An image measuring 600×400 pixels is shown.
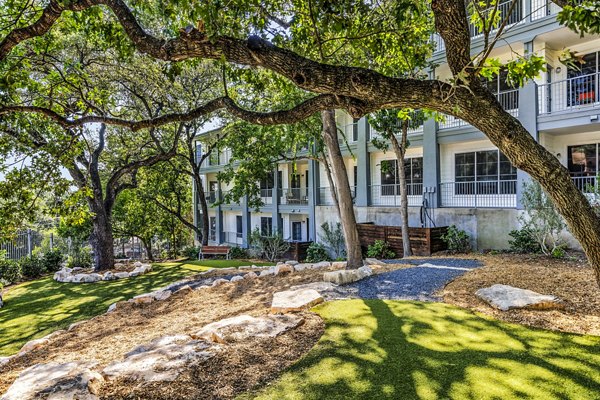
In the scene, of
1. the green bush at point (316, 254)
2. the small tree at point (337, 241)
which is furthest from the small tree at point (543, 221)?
the green bush at point (316, 254)

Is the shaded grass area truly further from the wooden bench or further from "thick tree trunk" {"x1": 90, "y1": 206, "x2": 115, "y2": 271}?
the wooden bench

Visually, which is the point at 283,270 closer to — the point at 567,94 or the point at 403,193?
the point at 403,193

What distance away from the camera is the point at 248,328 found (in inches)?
197

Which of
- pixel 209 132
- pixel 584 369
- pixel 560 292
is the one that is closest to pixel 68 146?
pixel 584 369

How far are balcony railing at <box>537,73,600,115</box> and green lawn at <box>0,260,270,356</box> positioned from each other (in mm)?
12697

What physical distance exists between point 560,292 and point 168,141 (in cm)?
1765

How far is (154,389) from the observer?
3609mm

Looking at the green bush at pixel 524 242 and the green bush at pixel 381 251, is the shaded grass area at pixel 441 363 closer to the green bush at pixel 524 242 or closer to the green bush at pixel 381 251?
the green bush at pixel 524 242

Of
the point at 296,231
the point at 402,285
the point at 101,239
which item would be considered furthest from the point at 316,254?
the point at 402,285

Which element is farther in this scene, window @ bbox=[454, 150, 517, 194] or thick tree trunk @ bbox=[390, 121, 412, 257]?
window @ bbox=[454, 150, 517, 194]

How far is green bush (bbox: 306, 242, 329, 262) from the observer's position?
17.8 meters

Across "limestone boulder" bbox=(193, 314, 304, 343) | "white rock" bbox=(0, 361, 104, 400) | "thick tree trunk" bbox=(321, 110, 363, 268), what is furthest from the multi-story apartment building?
"white rock" bbox=(0, 361, 104, 400)

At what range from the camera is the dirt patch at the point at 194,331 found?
12.1ft

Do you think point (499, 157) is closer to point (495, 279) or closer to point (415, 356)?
point (495, 279)
